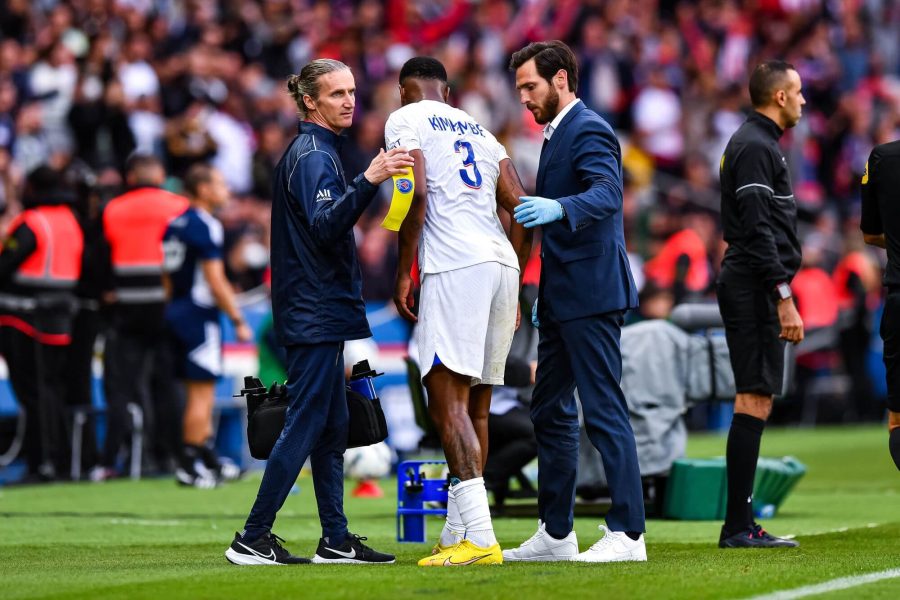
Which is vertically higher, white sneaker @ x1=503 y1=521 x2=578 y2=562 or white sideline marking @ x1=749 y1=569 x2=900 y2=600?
white sideline marking @ x1=749 y1=569 x2=900 y2=600

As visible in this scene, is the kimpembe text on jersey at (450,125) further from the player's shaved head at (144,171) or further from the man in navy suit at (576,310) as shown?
the player's shaved head at (144,171)

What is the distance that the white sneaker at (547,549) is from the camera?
296 inches

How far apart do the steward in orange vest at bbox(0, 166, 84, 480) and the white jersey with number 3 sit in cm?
708

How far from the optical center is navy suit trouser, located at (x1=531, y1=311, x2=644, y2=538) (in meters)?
7.26

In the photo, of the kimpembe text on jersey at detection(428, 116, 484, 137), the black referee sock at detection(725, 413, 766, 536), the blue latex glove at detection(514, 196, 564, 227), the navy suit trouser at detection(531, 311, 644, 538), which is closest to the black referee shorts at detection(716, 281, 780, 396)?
the black referee sock at detection(725, 413, 766, 536)

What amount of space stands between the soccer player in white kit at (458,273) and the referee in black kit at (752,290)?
1.21 m

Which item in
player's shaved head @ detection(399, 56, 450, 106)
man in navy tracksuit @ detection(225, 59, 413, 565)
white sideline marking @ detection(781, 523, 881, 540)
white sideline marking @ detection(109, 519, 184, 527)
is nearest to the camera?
man in navy tracksuit @ detection(225, 59, 413, 565)

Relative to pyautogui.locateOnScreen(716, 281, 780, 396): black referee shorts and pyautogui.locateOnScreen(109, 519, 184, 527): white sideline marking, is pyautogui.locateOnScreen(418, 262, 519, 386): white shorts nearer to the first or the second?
pyautogui.locateOnScreen(716, 281, 780, 396): black referee shorts

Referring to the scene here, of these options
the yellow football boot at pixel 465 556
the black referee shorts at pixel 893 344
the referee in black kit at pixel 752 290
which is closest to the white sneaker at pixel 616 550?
the yellow football boot at pixel 465 556

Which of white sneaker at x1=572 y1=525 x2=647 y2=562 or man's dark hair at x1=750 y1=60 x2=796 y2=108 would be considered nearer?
white sneaker at x1=572 y1=525 x2=647 y2=562

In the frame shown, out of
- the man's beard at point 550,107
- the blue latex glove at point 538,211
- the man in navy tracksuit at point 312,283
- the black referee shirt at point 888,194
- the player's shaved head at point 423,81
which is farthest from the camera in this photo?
the black referee shirt at point 888,194

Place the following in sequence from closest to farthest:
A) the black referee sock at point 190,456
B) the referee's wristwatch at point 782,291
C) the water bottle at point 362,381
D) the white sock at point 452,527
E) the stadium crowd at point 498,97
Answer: the white sock at point 452,527 → the water bottle at point 362,381 → the referee's wristwatch at point 782,291 → the black referee sock at point 190,456 → the stadium crowd at point 498,97

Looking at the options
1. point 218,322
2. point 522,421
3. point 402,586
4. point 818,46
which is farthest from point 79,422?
point 818,46

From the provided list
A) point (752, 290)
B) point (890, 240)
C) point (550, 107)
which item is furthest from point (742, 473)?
point (550, 107)
